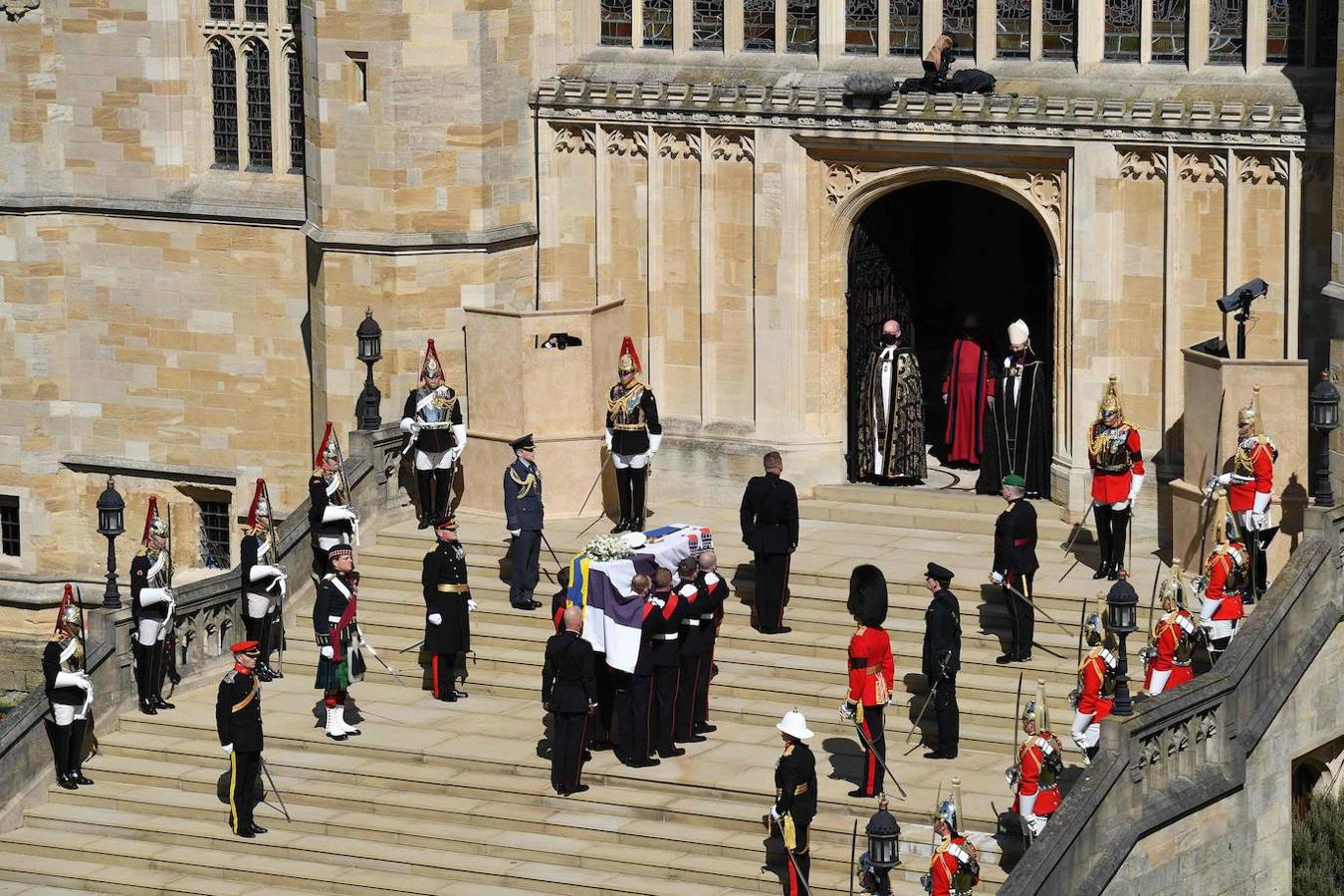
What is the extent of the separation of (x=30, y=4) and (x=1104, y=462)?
616 inches

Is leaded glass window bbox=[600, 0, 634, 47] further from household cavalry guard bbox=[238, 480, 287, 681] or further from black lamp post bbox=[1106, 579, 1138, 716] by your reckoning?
black lamp post bbox=[1106, 579, 1138, 716]

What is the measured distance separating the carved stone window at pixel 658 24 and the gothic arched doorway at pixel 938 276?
324 cm

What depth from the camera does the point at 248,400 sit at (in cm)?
4088

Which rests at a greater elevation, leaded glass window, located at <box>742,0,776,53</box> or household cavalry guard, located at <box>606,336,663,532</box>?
leaded glass window, located at <box>742,0,776,53</box>

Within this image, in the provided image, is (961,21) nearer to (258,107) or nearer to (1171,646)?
(258,107)

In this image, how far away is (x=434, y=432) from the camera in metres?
37.2

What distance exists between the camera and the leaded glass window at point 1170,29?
36.3m

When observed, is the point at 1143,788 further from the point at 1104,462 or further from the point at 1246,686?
the point at 1104,462

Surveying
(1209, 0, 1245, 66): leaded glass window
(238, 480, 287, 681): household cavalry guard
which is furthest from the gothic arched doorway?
(238, 480, 287, 681): household cavalry guard

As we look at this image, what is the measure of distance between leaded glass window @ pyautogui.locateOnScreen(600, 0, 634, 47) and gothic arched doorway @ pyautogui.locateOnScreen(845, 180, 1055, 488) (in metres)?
3.71

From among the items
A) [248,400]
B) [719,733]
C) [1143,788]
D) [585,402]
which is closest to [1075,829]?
[1143,788]

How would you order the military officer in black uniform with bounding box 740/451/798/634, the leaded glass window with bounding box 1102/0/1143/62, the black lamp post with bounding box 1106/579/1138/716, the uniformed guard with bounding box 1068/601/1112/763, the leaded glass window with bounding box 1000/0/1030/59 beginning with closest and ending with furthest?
the black lamp post with bounding box 1106/579/1138/716 → the uniformed guard with bounding box 1068/601/1112/763 → the military officer in black uniform with bounding box 740/451/798/634 → the leaded glass window with bounding box 1102/0/1143/62 → the leaded glass window with bounding box 1000/0/1030/59

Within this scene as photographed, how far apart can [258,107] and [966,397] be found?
963cm

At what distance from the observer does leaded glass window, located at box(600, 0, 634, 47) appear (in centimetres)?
3962
